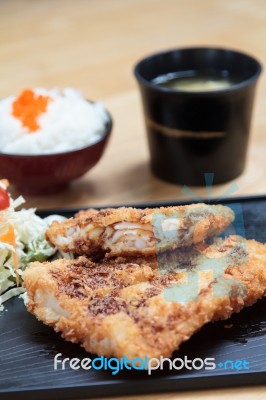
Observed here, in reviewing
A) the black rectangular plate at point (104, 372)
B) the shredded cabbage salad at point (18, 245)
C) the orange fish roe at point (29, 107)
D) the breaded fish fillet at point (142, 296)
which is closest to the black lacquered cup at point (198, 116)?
the orange fish roe at point (29, 107)

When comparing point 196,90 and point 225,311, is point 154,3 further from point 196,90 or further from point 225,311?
point 225,311

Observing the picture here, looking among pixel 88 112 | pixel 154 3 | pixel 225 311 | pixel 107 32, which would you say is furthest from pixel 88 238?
pixel 154 3

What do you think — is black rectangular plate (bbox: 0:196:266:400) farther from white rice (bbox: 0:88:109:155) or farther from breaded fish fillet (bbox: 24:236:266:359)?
white rice (bbox: 0:88:109:155)

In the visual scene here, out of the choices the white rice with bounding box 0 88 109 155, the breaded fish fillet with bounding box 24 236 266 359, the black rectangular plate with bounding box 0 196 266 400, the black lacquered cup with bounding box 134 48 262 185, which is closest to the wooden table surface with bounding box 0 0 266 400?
the black lacquered cup with bounding box 134 48 262 185

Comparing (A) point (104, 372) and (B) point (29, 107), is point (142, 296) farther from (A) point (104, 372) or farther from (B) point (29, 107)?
(B) point (29, 107)

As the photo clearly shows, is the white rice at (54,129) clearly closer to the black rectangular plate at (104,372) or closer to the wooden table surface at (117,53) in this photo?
the wooden table surface at (117,53)

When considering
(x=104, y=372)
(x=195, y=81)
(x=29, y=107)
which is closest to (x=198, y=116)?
(x=195, y=81)
